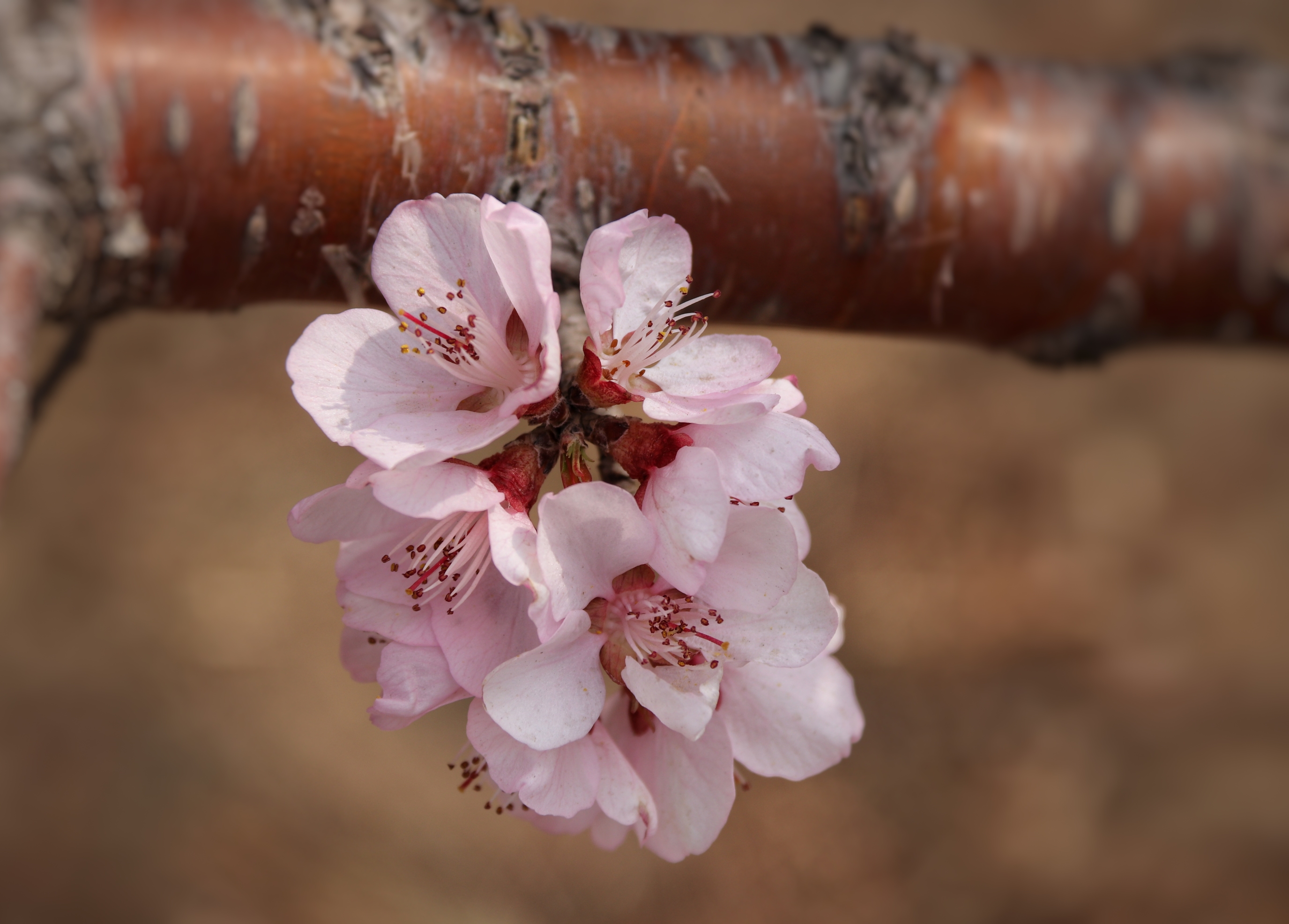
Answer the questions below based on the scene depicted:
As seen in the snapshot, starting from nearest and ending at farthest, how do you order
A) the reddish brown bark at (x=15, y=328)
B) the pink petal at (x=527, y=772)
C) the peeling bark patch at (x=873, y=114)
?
the reddish brown bark at (x=15, y=328) → the pink petal at (x=527, y=772) → the peeling bark patch at (x=873, y=114)

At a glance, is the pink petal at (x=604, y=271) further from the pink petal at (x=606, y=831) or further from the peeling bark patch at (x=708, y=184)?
the pink petal at (x=606, y=831)

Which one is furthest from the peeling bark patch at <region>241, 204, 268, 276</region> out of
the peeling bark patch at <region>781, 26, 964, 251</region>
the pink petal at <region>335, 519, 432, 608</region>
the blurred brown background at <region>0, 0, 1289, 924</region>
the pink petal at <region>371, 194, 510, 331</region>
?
the blurred brown background at <region>0, 0, 1289, 924</region>

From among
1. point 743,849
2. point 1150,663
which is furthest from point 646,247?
point 1150,663

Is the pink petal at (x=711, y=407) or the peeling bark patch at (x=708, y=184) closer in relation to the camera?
the pink petal at (x=711, y=407)

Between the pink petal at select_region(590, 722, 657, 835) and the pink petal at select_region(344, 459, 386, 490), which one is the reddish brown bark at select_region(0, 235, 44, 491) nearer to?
the pink petal at select_region(344, 459, 386, 490)

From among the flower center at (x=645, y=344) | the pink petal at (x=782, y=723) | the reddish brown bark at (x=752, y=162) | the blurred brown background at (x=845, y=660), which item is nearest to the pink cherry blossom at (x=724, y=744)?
the pink petal at (x=782, y=723)

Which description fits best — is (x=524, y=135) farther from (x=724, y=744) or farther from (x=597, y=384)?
(x=724, y=744)

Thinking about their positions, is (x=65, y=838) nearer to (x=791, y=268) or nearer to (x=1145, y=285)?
(x=791, y=268)
